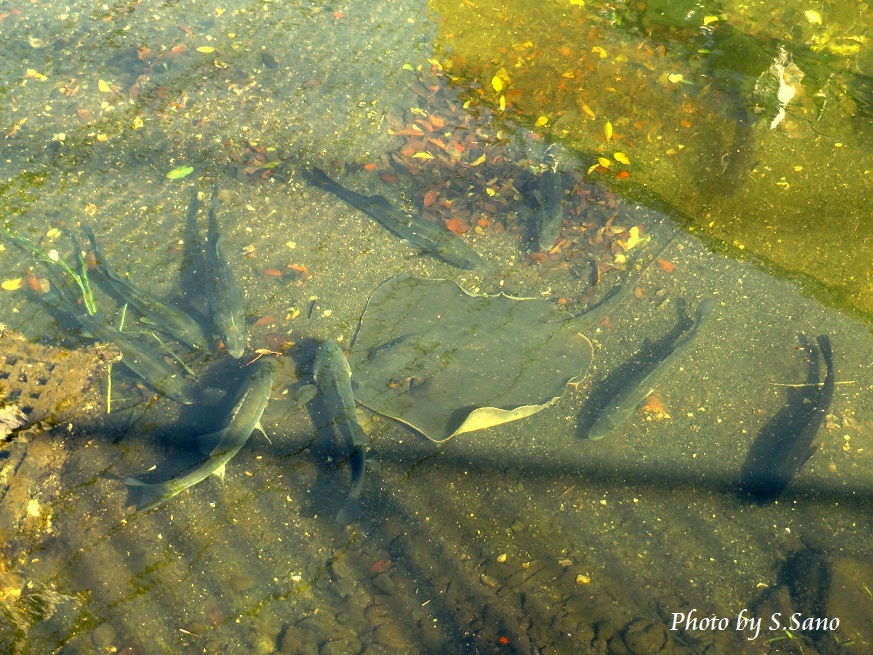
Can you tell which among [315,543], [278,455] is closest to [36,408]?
[278,455]

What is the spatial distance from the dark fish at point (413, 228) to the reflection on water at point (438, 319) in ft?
0.22

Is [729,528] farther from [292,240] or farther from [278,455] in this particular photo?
[292,240]

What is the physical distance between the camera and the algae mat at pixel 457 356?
3.88 m

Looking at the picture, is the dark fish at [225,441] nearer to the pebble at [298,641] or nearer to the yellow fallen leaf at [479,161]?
the pebble at [298,641]

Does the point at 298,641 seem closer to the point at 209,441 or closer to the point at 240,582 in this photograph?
the point at 240,582

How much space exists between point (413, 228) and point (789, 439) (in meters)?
2.97

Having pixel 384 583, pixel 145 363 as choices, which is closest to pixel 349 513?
pixel 384 583

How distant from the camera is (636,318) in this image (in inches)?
175

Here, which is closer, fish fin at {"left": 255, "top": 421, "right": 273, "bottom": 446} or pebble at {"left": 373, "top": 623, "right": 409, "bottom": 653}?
Result: pebble at {"left": 373, "top": 623, "right": 409, "bottom": 653}

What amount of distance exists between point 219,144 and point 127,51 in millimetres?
1777

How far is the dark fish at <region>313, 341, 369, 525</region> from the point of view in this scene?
11.8ft

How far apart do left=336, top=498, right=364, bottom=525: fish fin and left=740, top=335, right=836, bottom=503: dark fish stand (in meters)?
2.34

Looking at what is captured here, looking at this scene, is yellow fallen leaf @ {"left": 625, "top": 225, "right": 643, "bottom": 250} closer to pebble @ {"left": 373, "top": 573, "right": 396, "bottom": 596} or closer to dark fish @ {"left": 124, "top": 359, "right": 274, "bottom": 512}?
dark fish @ {"left": 124, "top": 359, "right": 274, "bottom": 512}

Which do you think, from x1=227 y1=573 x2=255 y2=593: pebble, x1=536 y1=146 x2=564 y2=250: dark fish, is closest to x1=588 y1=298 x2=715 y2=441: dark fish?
x1=536 y1=146 x2=564 y2=250: dark fish
